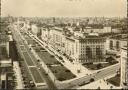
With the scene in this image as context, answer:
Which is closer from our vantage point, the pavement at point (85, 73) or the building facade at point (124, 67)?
the pavement at point (85, 73)

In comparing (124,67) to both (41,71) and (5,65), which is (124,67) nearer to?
(41,71)

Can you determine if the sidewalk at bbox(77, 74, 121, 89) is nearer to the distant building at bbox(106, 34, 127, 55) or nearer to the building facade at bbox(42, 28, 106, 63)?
the building facade at bbox(42, 28, 106, 63)

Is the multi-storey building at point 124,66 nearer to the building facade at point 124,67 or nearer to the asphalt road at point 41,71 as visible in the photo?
the building facade at point 124,67

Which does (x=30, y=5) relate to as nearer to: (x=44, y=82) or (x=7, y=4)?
(x=7, y=4)

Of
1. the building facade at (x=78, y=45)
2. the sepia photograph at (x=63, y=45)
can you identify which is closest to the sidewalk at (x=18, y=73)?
the sepia photograph at (x=63, y=45)

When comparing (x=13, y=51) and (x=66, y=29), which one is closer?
(x=13, y=51)

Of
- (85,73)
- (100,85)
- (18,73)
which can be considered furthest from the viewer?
(85,73)

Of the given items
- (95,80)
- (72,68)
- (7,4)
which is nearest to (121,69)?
(95,80)

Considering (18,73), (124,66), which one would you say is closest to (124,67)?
(124,66)
